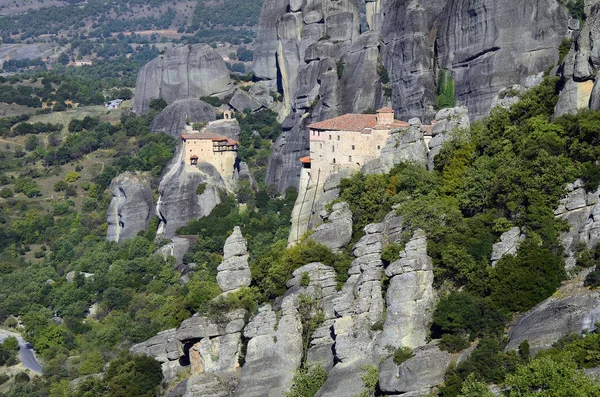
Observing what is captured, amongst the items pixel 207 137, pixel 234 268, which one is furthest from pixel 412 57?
pixel 234 268

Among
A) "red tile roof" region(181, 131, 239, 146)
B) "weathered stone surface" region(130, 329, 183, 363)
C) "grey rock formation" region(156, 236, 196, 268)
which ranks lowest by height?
"weathered stone surface" region(130, 329, 183, 363)

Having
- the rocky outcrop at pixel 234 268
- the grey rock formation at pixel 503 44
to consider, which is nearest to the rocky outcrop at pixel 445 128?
the rocky outcrop at pixel 234 268

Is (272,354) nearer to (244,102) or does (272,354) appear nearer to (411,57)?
(411,57)

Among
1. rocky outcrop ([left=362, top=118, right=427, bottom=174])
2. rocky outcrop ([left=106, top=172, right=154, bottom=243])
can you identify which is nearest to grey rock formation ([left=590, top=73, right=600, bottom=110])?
rocky outcrop ([left=362, top=118, right=427, bottom=174])

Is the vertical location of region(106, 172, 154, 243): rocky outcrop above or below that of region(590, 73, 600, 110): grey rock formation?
below

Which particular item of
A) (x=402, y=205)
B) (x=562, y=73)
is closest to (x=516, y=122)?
(x=562, y=73)

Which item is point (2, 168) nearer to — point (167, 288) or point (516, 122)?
point (167, 288)

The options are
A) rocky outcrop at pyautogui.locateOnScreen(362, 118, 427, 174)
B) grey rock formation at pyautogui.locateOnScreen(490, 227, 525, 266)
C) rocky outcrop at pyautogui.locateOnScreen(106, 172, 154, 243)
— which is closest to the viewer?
grey rock formation at pyautogui.locateOnScreen(490, 227, 525, 266)

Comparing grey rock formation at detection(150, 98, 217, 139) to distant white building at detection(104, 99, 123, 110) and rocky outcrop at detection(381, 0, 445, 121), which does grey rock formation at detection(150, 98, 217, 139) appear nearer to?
rocky outcrop at detection(381, 0, 445, 121)
